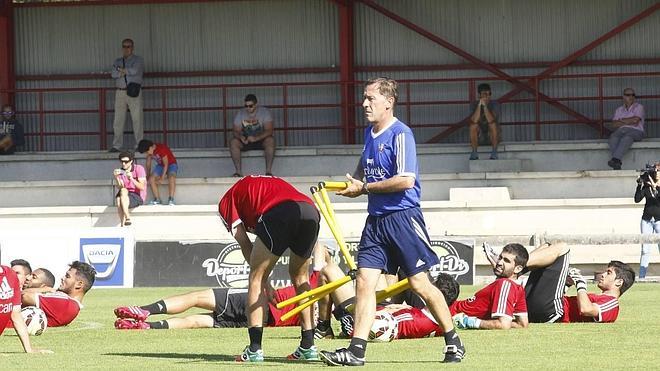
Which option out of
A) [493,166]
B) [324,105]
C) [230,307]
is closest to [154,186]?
[324,105]

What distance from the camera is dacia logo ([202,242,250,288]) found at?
72.6 ft

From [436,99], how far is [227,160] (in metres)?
4.89

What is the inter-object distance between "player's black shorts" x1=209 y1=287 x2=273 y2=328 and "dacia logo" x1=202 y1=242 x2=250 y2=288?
734 cm

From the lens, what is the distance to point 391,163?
1055 cm

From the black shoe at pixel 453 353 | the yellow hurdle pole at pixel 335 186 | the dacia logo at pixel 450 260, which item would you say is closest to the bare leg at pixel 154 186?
the dacia logo at pixel 450 260

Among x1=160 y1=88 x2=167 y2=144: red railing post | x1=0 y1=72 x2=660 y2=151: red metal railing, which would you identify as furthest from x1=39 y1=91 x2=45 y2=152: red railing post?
x1=160 y1=88 x2=167 y2=144: red railing post

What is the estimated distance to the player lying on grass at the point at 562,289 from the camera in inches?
559

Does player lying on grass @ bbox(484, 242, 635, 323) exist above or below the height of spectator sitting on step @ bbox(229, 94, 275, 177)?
below

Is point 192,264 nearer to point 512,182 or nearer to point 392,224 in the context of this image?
point 512,182

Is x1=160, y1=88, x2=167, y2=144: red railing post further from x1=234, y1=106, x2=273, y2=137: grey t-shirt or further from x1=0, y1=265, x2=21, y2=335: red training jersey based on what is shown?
x1=0, y1=265, x2=21, y2=335: red training jersey

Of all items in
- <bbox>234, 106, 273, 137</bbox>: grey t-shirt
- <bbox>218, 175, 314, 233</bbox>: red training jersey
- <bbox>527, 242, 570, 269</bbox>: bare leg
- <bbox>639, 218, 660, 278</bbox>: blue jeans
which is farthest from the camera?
<bbox>234, 106, 273, 137</bbox>: grey t-shirt

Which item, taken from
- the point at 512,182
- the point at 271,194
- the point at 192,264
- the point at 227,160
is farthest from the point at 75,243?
the point at 271,194

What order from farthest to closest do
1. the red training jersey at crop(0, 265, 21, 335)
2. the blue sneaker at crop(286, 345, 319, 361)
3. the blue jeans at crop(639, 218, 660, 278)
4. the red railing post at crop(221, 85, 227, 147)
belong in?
the red railing post at crop(221, 85, 227, 147) < the blue jeans at crop(639, 218, 660, 278) < the red training jersey at crop(0, 265, 21, 335) < the blue sneaker at crop(286, 345, 319, 361)

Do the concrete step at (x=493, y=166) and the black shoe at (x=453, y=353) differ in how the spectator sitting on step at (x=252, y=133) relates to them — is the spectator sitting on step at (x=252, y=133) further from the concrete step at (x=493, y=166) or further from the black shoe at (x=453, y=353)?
the black shoe at (x=453, y=353)
